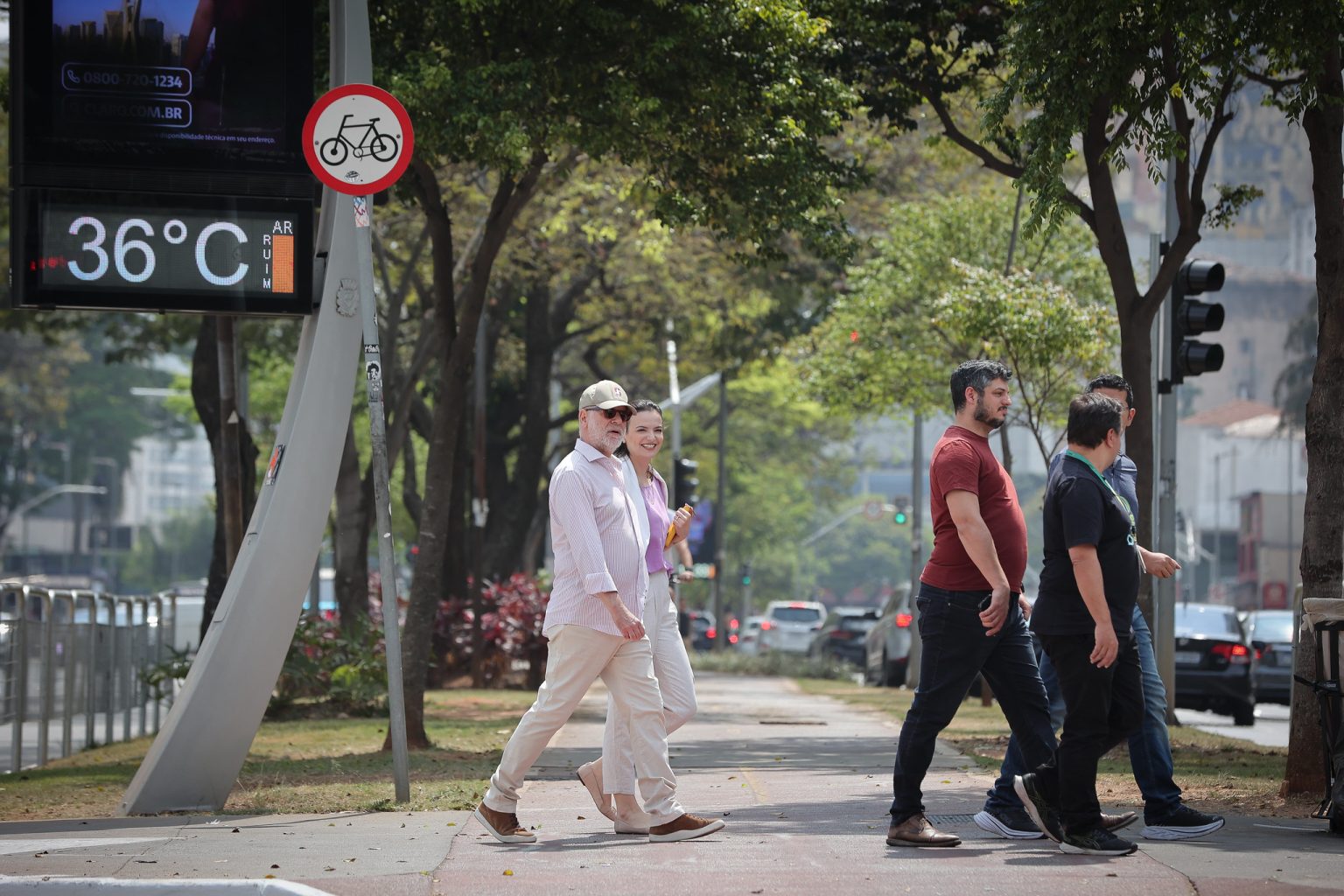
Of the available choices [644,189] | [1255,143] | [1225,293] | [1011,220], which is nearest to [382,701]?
[644,189]

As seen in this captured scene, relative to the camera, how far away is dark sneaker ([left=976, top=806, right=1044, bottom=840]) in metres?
7.97

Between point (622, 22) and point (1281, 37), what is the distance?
488cm

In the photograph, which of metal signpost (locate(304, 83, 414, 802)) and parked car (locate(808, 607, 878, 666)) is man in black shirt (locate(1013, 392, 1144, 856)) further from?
parked car (locate(808, 607, 878, 666))

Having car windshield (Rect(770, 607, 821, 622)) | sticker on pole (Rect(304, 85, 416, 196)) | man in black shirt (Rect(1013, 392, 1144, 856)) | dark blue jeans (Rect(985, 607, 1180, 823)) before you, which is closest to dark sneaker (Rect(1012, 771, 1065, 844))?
man in black shirt (Rect(1013, 392, 1144, 856))

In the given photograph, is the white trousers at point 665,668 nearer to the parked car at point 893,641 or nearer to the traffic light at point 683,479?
the parked car at point 893,641

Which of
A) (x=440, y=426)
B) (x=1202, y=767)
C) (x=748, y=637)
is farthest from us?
(x=748, y=637)

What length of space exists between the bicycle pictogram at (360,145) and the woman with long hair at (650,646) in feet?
6.10

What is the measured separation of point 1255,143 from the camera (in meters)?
104

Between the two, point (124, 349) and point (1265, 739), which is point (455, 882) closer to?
point (1265, 739)

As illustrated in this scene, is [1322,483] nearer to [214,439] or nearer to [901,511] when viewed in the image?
[214,439]

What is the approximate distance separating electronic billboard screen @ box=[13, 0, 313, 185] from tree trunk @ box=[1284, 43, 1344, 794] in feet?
17.4

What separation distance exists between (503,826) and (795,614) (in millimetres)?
39059

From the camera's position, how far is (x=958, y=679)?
7.54 meters

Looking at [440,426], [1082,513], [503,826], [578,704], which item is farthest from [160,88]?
[1082,513]
